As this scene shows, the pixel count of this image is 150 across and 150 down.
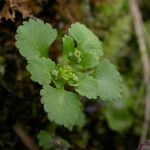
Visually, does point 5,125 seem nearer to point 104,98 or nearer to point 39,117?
point 39,117

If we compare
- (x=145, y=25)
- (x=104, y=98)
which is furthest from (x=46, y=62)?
(x=145, y=25)

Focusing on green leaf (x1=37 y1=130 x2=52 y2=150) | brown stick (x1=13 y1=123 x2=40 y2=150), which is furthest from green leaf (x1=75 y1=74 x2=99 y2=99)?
brown stick (x1=13 y1=123 x2=40 y2=150)

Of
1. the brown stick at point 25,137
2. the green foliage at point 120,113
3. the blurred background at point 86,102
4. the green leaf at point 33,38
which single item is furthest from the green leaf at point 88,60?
the green foliage at point 120,113

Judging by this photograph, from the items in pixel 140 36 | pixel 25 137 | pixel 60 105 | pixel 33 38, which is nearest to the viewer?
pixel 60 105

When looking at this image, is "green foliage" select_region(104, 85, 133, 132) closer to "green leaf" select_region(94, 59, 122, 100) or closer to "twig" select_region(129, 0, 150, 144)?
"twig" select_region(129, 0, 150, 144)

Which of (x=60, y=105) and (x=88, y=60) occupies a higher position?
(x=88, y=60)

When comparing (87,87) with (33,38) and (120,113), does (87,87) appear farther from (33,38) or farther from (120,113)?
(120,113)

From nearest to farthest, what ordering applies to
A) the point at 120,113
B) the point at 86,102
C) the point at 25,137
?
the point at 25,137 → the point at 86,102 → the point at 120,113

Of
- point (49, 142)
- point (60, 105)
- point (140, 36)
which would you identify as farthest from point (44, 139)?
point (140, 36)
